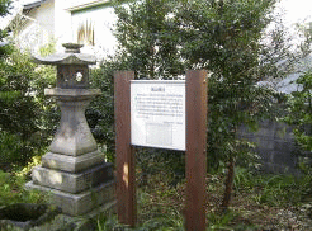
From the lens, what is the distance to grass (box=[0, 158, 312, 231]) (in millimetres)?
4348

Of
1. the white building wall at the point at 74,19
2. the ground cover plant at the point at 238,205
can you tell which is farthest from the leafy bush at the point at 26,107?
the white building wall at the point at 74,19

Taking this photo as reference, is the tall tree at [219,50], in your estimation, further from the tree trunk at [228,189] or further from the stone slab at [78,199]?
the stone slab at [78,199]

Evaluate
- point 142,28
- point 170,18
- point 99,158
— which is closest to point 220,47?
point 170,18

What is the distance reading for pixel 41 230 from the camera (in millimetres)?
3498

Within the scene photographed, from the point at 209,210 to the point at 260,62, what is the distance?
2402 mm

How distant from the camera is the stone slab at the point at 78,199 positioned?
14.6ft

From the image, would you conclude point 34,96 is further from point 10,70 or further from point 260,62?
point 260,62

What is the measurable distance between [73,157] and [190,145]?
81.3 inches

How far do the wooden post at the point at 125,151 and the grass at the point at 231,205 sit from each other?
22cm

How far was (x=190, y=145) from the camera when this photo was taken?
346 centimetres

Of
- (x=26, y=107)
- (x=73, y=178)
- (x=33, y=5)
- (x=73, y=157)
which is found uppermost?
(x=33, y=5)

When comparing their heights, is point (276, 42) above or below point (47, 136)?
above

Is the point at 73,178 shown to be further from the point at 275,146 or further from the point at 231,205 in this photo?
the point at 275,146

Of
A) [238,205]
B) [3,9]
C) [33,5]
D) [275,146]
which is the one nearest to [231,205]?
[238,205]
